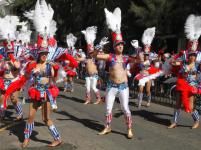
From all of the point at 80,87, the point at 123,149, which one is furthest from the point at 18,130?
the point at 80,87

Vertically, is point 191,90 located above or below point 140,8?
below

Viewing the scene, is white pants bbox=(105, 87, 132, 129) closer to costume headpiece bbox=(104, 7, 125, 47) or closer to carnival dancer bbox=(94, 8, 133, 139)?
carnival dancer bbox=(94, 8, 133, 139)

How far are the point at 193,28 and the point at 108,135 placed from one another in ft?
9.79

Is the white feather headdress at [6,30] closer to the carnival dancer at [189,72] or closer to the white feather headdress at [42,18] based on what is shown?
the white feather headdress at [42,18]

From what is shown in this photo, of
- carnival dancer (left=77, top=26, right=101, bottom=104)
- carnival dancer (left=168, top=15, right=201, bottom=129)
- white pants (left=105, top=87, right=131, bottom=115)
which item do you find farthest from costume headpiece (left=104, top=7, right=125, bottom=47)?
carnival dancer (left=77, top=26, right=101, bottom=104)

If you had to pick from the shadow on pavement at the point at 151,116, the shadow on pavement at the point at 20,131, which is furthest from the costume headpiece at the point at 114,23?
the shadow on pavement at the point at 151,116

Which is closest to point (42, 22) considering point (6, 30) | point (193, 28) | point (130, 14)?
point (6, 30)

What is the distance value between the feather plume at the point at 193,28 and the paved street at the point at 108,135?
203 centimetres

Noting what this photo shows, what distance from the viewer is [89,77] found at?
46.1ft

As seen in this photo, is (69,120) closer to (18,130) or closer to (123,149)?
(18,130)

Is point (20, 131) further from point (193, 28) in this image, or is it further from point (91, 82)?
point (91, 82)

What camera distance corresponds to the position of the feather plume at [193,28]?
31.7ft

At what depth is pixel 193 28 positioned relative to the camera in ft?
32.0

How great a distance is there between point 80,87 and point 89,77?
5132 millimetres
